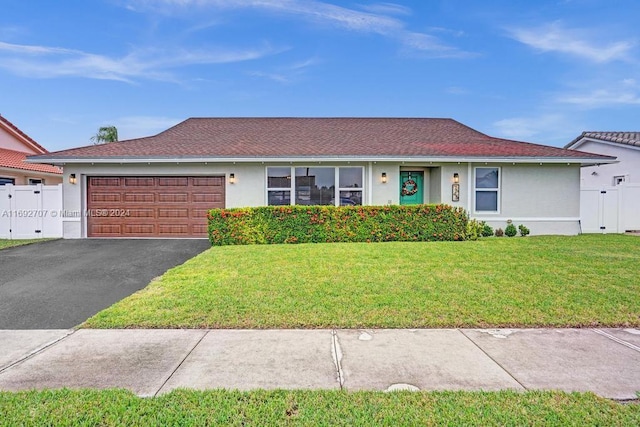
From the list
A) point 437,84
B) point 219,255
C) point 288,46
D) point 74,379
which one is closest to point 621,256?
point 219,255

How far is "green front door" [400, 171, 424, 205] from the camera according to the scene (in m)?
12.9

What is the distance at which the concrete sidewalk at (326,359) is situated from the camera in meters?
2.72

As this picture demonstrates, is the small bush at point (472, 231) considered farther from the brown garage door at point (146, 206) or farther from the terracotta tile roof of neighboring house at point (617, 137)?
the terracotta tile roof of neighboring house at point (617, 137)

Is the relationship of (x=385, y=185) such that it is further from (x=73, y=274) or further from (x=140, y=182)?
(x=73, y=274)

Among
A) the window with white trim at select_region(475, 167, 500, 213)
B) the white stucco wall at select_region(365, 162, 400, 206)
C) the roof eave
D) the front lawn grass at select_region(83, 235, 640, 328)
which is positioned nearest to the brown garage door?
the roof eave

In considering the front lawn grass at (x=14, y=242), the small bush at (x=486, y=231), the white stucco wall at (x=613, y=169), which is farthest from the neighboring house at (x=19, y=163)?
the white stucco wall at (x=613, y=169)

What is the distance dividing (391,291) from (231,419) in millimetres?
3433

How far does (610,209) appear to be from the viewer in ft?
43.4

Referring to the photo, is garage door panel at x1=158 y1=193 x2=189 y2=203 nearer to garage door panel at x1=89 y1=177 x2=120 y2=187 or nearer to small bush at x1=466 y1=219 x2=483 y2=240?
garage door panel at x1=89 y1=177 x2=120 y2=187

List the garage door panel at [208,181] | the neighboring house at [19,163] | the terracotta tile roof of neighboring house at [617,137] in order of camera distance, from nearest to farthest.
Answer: the garage door panel at [208,181] → the neighboring house at [19,163] → the terracotta tile roof of neighboring house at [617,137]

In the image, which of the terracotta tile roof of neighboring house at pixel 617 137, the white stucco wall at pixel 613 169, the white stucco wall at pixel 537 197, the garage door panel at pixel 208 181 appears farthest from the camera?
the terracotta tile roof of neighboring house at pixel 617 137

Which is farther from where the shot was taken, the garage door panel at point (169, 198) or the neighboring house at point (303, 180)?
the garage door panel at point (169, 198)

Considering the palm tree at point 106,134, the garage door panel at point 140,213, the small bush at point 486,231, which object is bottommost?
the small bush at point 486,231

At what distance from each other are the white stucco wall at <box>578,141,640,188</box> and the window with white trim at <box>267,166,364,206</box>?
35.9 feet
